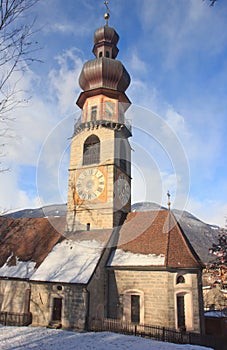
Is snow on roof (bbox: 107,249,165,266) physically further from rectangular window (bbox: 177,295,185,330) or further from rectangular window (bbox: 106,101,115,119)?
rectangular window (bbox: 106,101,115,119)

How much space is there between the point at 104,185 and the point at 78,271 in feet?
19.0

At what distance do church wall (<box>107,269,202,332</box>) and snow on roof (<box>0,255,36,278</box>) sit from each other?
15.8ft

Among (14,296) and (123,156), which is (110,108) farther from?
(14,296)

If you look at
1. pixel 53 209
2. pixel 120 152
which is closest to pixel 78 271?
pixel 120 152

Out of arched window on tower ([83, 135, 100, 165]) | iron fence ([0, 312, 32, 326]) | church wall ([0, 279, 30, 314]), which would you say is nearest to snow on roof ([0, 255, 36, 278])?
church wall ([0, 279, 30, 314])

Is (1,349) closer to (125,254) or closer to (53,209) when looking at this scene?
(125,254)

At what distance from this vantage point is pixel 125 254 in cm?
1527

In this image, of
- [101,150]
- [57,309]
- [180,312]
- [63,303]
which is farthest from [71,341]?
[101,150]

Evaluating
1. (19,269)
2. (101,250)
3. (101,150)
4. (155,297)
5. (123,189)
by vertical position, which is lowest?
(155,297)

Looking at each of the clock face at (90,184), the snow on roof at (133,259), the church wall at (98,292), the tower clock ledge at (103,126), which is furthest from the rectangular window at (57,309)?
the tower clock ledge at (103,126)

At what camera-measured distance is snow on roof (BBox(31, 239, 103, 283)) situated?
548 inches

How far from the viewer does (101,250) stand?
15.1m

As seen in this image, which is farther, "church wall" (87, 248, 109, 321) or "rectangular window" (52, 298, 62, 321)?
"rectangular window" (52, 298, 62, 321)

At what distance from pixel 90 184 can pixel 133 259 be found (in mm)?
5888
